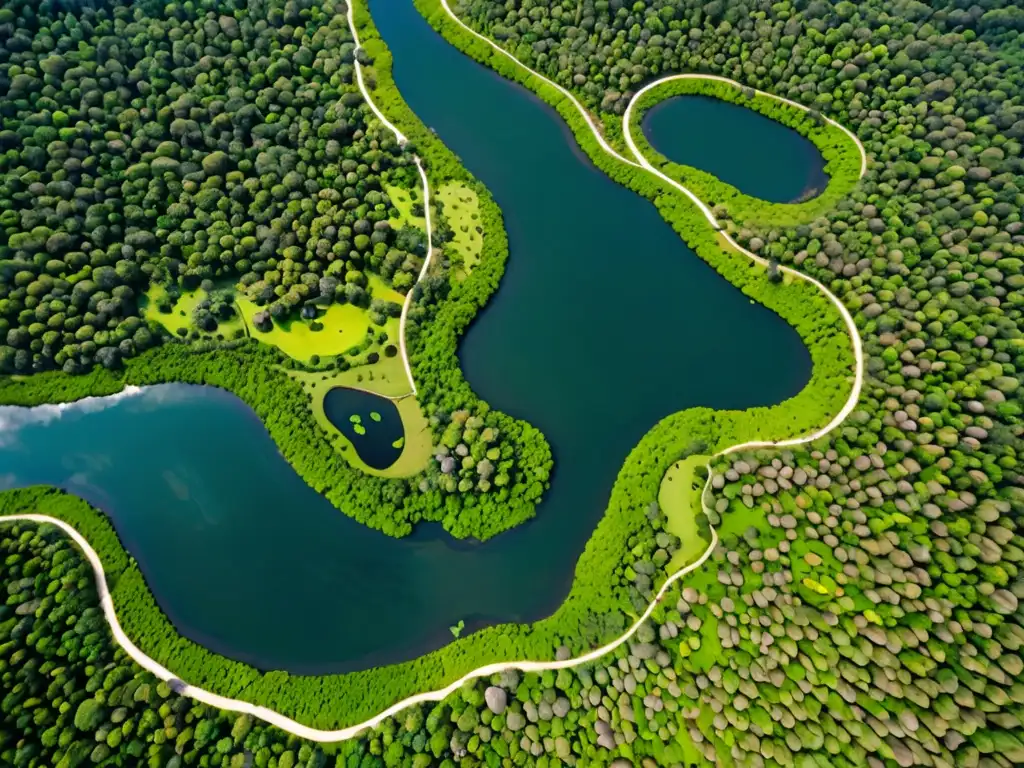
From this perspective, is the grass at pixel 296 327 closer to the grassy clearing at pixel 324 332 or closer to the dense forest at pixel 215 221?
the grassy clearing at pixel 324 332

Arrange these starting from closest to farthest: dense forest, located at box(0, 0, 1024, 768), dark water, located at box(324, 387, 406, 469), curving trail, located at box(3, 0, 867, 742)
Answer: dense forest, located at box(0, 0, 1024, 768)
curving trail, located at box(3, 0, 867, 742)
dark water, located at box(324, 387, 406, 469)

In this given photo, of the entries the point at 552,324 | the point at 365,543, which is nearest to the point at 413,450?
the point at 365,543

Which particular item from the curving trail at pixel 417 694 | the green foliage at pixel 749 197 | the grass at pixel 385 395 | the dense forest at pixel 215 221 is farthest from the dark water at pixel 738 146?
the grass at pixel 385 395

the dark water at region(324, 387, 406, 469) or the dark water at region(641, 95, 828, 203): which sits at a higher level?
the dark water at region(641, 95, 828, 203)

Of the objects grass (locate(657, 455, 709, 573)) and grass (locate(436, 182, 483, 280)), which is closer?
grass (locate(657, 455, 709, 573))

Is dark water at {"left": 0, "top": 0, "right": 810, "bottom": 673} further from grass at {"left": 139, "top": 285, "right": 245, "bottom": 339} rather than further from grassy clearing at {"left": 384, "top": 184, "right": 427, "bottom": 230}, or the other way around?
grassy clearing at {"left": 384, "top": 184, "right": 427, "bottom": 230}

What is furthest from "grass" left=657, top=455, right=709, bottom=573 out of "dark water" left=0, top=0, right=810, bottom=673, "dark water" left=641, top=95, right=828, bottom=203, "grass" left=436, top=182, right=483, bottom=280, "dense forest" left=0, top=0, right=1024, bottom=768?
"dark water" left=641, top=95, right=828, bottom=203
